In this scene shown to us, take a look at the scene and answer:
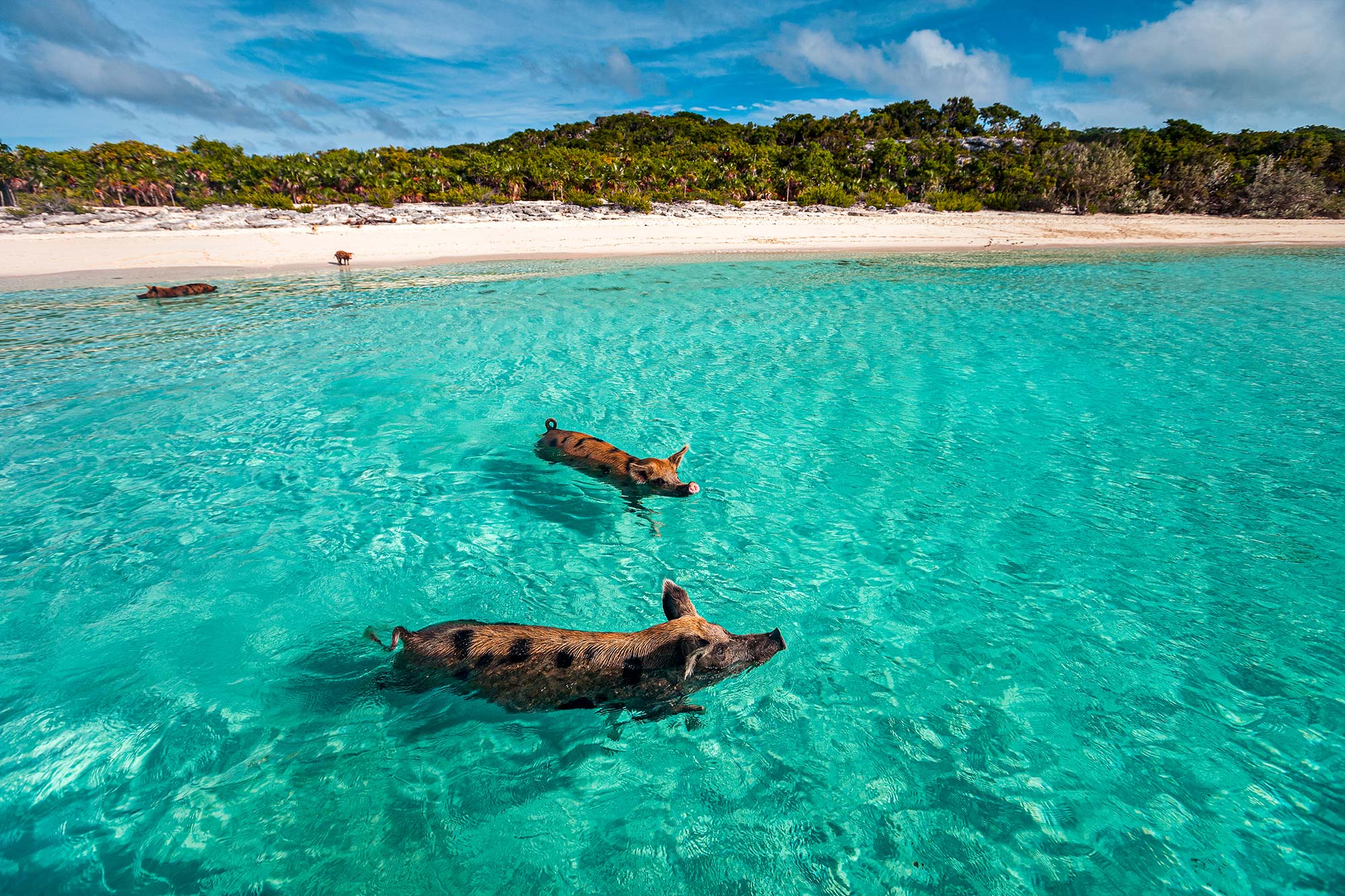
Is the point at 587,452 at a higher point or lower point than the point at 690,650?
higher

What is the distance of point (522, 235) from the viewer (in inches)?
1275

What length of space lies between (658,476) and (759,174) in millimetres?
45298

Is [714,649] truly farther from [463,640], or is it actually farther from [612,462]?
[612,462]

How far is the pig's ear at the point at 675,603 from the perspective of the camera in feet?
12.8

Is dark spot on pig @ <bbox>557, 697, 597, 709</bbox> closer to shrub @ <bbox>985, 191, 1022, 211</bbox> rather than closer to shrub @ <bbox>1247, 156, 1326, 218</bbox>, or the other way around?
shrub @ <bbox>985, 191, 1022, 211</bbox>

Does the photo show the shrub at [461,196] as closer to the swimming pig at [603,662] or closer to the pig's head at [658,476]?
the pig's head at [658,476]

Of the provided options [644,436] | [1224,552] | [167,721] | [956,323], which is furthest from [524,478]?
[956,323]

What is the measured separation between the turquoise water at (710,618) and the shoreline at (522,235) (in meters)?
19.1

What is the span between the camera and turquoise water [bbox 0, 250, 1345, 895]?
3385 millimetres

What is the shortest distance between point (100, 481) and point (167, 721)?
17.2ft

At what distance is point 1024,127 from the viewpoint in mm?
57000

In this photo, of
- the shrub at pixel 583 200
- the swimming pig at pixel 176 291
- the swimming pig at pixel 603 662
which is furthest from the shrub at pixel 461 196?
the swimming pig at pixel 603 662

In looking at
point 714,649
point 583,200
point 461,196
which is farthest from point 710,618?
point 461,196

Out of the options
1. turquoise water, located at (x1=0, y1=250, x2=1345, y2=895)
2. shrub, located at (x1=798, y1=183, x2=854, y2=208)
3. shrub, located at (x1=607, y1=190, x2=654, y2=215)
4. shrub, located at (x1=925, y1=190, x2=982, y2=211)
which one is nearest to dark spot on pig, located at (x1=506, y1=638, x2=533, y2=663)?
turquoise water, located at (x1=0, y1=250, x2=1345, y2=895)
